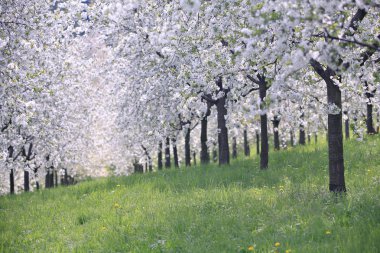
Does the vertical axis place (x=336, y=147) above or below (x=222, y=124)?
below

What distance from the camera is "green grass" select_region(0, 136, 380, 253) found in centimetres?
790

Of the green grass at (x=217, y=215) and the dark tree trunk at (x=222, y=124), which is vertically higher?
the dark tree trunk at (x=222, y=124)

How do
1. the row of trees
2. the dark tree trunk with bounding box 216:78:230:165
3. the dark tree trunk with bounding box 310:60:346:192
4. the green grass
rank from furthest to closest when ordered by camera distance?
the dark tree trunk with bounding box 216:78:230:165
the dark tree trunk with bounding box 310:60:346:192
the green grass
the row of trees

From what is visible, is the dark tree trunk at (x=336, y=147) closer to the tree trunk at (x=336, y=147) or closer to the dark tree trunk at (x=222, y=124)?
the tree trunk at (x=336, y=147)

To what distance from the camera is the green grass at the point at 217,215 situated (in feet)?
25.9

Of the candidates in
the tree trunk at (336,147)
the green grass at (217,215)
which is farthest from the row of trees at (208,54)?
the green grass at (217,215)

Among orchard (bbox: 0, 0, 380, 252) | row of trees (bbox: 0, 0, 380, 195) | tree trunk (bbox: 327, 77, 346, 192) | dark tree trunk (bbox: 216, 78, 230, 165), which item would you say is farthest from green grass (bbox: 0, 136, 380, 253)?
dark tree trunk (bbox: 216, 78, 230, 165)

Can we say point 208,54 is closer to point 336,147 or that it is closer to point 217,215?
point 336,147

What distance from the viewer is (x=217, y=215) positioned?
9906 mm

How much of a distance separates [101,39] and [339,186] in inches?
376

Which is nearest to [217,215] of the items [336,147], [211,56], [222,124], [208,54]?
[336,147]

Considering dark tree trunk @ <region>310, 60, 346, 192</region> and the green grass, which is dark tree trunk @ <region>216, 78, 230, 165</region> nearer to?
the green grass

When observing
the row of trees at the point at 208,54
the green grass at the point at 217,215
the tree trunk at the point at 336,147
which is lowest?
the green grass at the point at 217,215

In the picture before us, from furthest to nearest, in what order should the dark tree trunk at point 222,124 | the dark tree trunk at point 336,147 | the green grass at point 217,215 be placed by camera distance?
the dark tree trunk at point 222,124 < the dark tree trunk at point 336,147 < the green grass at point 217,215
